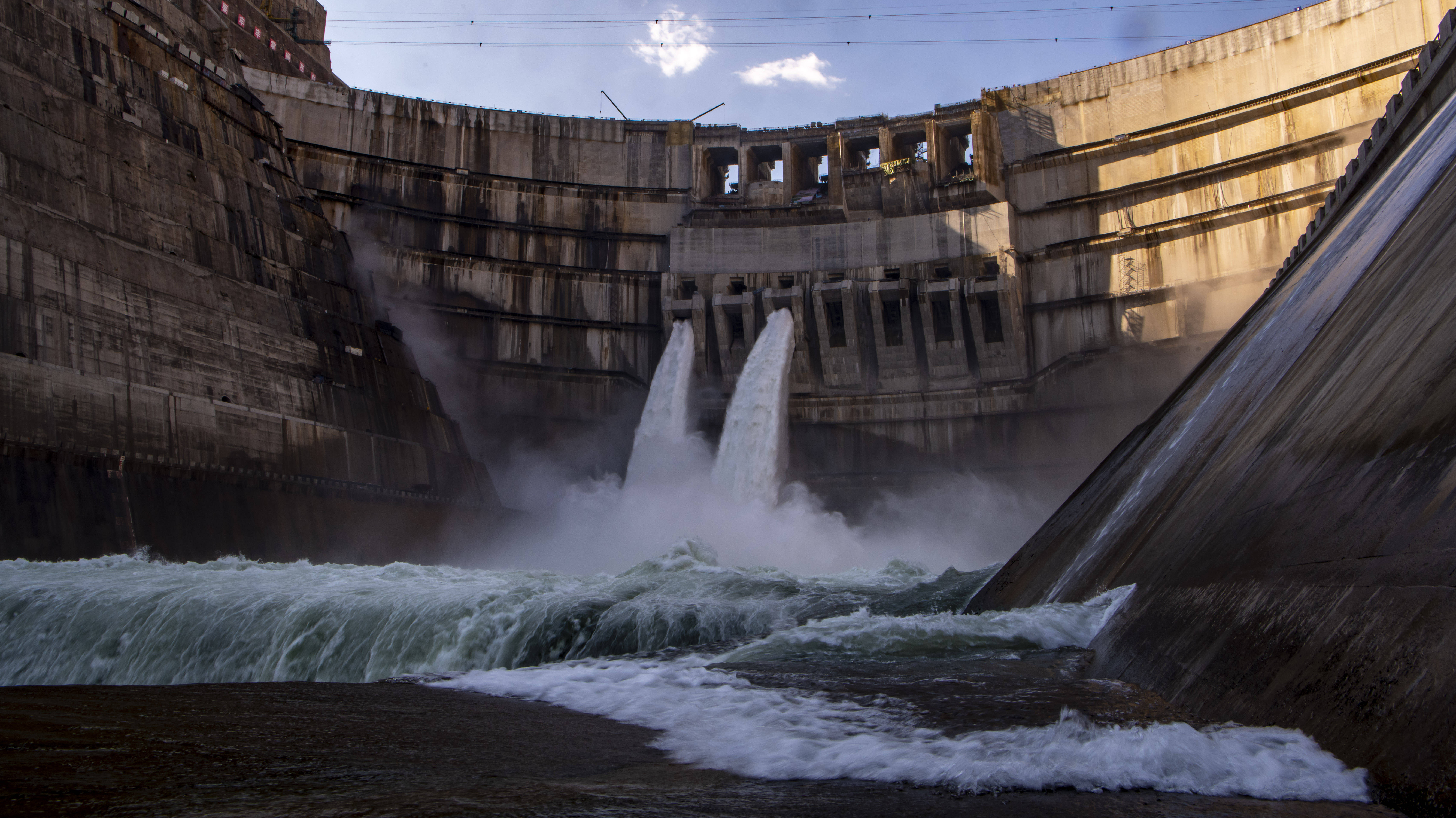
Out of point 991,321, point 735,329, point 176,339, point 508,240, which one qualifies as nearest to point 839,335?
point 735,329

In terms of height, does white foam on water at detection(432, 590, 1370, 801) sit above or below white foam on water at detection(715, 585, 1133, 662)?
above

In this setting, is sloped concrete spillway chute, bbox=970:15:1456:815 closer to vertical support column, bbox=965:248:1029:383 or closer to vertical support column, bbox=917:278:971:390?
vertical support column, bbox=965:248:1029:383

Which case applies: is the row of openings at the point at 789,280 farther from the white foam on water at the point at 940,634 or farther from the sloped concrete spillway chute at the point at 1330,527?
the white foam on water at the point at 940,634

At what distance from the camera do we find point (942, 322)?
28656mm

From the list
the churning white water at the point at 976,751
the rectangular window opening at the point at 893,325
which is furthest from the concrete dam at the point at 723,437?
the rectangular window opening at the point at 893,325

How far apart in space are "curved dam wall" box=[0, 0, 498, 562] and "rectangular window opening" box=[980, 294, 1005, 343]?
15.7 metres

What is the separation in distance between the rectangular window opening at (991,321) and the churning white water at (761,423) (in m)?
5.78

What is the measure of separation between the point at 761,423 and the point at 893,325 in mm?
5320

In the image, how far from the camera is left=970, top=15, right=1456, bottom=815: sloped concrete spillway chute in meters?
2.80

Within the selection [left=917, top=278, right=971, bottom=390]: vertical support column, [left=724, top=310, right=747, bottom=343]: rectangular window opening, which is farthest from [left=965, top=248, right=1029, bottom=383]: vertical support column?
[left=724, top=310, right=747, bottom=343]: rectangular window opening

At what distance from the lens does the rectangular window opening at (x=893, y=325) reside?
95.2 feet

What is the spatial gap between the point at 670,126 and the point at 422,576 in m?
22.2

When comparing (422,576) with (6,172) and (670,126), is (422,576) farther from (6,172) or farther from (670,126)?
(670,126)

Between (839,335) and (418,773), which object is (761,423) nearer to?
(839,335)
